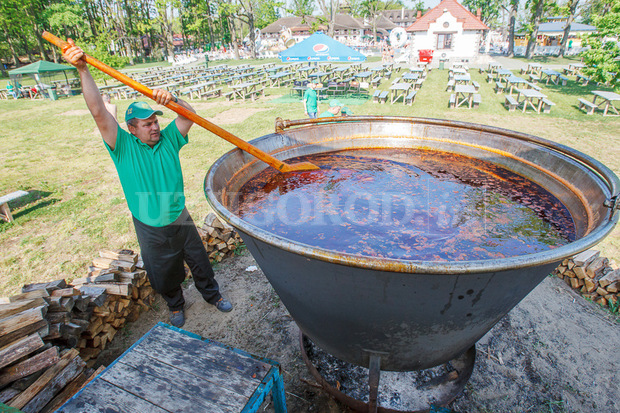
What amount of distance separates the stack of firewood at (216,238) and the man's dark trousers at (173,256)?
858mm

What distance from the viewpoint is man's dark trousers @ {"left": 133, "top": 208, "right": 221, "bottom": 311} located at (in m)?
2.77

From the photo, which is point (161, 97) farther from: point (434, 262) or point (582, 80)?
point (582, 80)

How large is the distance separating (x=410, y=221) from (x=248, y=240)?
1.03 metres

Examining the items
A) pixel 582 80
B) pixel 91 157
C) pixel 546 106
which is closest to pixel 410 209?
pixel 91 157

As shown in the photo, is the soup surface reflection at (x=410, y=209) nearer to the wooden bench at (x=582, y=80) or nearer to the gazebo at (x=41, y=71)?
the wooden bench at (x=582, y=80)

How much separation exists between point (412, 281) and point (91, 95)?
7.73ft

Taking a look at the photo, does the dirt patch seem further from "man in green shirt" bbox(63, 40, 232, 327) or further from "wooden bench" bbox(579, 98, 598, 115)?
"wooden bench" bbox(579, 98, 598, 115)

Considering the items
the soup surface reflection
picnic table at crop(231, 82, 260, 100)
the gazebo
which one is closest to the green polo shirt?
the soup surface reflection

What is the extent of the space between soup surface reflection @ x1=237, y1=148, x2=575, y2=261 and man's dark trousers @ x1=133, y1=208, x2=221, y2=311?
0.84 metres

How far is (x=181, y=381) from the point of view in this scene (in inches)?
69.1

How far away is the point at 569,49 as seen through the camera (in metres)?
42.4

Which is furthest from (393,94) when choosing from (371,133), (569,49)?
(569,49)

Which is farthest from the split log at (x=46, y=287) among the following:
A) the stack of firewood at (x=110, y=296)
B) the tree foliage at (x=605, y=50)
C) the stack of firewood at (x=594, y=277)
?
the tree foliage at (x=605, y=50)

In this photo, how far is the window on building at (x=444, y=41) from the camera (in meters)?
31.5
